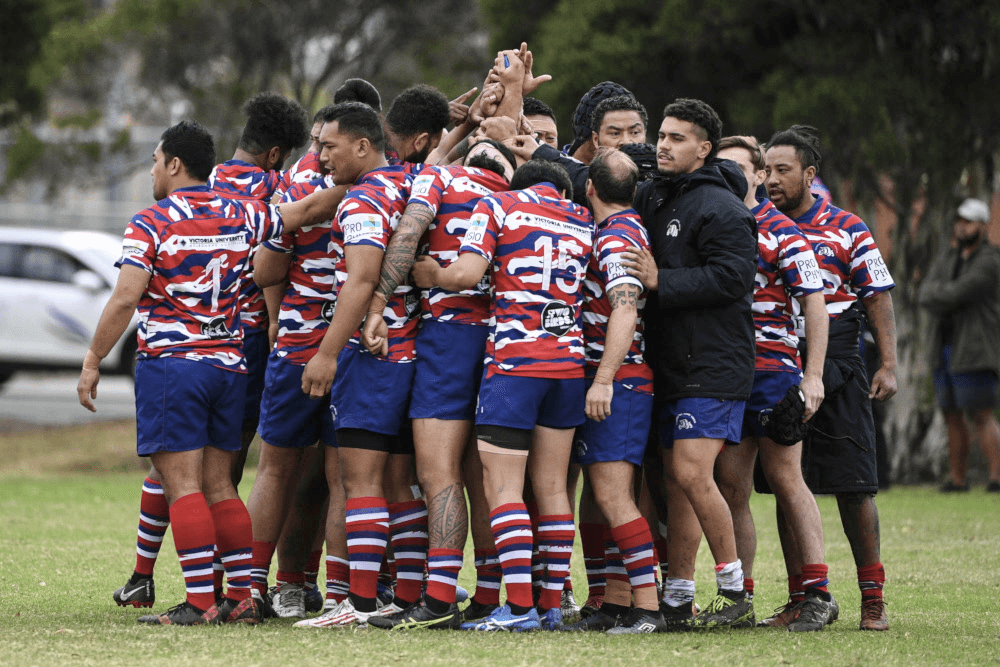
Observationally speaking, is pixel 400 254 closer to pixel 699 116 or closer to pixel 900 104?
pixel 699 116

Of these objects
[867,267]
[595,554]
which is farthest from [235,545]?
[867,267]

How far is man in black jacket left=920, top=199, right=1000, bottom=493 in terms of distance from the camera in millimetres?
11031

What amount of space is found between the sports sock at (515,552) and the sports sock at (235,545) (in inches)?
46.7

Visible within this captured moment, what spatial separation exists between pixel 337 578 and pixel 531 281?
172 centimetres

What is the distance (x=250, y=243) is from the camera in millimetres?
5871

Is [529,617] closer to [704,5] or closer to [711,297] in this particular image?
[711,297]

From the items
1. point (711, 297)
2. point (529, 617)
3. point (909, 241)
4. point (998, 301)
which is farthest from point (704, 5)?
point (529, 617)

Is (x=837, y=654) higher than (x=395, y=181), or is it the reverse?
A: (x=395, y=181)

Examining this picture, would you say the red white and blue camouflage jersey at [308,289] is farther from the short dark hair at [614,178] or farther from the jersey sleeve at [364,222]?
the short dark hair at [614,178]

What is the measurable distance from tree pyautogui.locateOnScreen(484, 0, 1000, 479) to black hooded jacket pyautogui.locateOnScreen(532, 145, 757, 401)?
6.38m

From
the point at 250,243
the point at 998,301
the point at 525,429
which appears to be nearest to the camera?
the point at 525,429

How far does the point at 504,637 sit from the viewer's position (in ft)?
17.3

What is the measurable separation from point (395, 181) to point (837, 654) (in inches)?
108

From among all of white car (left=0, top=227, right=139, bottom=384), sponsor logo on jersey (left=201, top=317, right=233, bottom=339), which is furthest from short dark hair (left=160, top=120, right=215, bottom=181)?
white car (left=0, top=227, right=139, bottom=384)
